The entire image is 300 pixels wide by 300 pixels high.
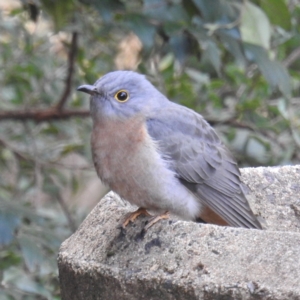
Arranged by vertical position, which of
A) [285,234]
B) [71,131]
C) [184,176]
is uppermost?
[285,234]

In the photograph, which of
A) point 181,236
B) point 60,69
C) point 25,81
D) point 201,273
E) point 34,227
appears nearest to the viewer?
point 201,273

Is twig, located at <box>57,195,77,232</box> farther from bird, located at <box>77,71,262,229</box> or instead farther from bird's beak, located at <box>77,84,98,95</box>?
bird's beak, located at <box>77,84,98,95</box>

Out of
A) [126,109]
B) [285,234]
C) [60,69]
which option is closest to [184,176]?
[126,109]

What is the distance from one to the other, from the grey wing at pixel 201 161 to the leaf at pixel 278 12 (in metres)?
0.70

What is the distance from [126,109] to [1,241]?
1004 mm

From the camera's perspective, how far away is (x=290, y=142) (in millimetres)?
6035

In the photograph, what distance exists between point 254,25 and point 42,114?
5.66 ft

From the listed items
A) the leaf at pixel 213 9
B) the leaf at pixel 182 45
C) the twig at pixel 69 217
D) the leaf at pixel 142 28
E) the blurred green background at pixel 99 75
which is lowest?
the twig at pixel 69 217

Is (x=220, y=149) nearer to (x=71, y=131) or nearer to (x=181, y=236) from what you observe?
(x=181, y=236)

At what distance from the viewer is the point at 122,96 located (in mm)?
4023

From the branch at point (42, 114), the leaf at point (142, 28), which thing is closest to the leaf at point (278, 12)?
the leaf at point (142, 28)

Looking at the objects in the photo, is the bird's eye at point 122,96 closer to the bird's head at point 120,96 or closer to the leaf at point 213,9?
the bird's head at point 120,96

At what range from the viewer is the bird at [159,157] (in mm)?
3662

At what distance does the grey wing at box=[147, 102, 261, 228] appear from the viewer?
383 cm
